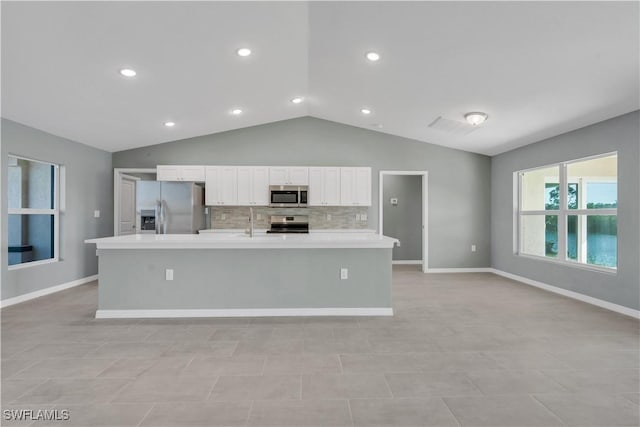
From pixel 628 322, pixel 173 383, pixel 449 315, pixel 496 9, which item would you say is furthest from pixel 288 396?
pixel 628 322

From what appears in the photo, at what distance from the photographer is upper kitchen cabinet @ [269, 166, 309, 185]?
6246 millimetres

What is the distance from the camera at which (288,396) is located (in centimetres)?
210

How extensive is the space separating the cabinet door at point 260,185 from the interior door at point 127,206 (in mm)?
2585

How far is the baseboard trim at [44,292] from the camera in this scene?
4223mm

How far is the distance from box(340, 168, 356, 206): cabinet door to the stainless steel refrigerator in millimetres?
2648

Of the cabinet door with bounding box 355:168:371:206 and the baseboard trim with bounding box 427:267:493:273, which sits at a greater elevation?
the cabinet door with bounding box 355:168:371:206

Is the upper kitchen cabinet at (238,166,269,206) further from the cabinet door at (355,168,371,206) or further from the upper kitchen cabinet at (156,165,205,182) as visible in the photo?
the cabinet door at (355,168,371,206)

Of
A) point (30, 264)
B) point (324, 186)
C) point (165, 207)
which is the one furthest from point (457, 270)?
→ point (30, 264)

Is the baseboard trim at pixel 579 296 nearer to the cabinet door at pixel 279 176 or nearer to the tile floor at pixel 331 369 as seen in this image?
the tile floor at pixel 331 369

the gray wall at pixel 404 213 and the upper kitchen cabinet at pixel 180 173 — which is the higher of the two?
the upper kitchen cabinet at pixel 180 173

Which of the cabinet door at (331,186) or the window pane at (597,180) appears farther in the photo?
the cabinet door at (331,186)

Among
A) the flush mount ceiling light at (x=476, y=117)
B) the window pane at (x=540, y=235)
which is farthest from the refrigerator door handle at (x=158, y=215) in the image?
the window pane at (x=540, y=235)

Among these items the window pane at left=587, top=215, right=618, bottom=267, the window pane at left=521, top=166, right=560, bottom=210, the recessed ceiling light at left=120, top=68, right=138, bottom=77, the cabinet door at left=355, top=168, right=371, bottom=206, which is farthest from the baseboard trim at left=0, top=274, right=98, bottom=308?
the window pane at left=521, top=166, right=560, bottom=210

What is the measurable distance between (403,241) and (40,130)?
276 inches
